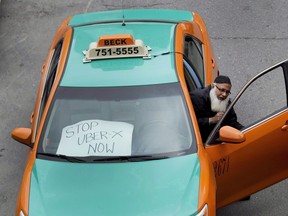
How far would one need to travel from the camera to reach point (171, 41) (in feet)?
25.6

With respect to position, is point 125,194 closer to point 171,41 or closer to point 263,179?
point 263,179

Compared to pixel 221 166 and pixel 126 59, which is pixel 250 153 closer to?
pixel 221 166

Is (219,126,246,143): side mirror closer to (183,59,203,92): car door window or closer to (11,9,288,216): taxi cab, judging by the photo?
(11,9,288,216): taxi cab

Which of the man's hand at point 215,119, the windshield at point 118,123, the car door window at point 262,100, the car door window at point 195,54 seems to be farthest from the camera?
the car door window at point 262,100

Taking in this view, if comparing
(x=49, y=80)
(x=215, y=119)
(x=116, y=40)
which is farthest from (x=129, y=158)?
(x=49, y=80)

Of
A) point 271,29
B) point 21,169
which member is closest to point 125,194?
point 21,169

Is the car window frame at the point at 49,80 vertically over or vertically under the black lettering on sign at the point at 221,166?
over

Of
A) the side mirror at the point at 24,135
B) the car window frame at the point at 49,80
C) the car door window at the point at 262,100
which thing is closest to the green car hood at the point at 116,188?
the side mirror at the point at 24,135

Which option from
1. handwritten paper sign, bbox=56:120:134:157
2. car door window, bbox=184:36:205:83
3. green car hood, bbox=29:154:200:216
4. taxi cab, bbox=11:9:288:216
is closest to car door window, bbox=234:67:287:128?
car door window, bbox=184:36:205:83

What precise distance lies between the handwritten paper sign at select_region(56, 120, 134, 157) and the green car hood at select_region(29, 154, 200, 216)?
0.46ft

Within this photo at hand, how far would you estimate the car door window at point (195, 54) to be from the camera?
316 inches

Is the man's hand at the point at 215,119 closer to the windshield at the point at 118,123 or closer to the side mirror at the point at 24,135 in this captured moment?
the windshield at the point at 118,123

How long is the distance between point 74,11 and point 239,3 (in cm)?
292

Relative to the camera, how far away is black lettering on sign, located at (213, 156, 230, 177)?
6.94 m
